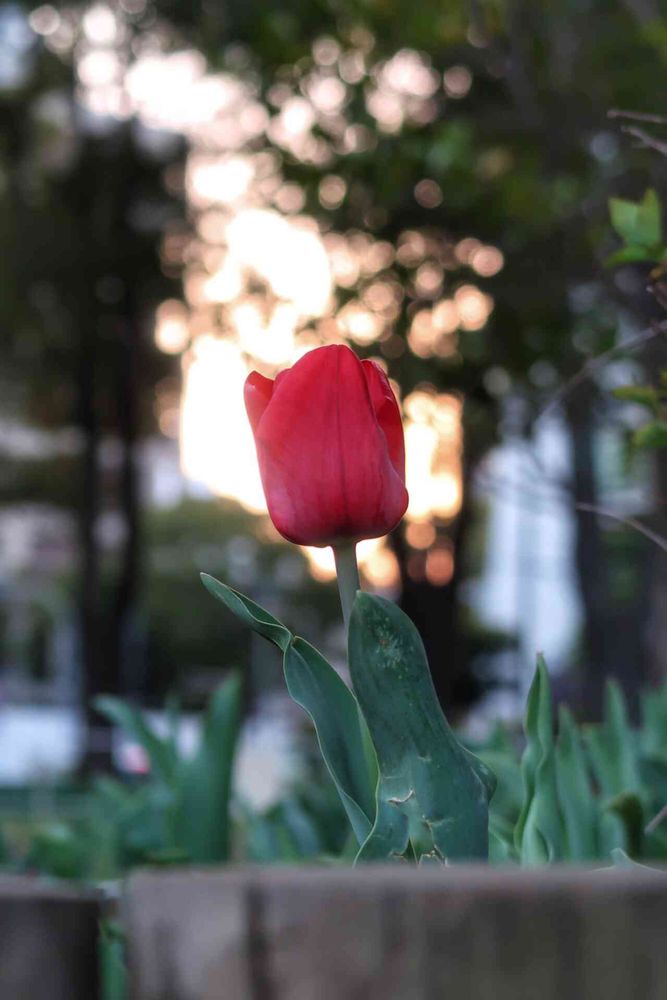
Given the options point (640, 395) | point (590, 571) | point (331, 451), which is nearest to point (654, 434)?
point (640, 395)

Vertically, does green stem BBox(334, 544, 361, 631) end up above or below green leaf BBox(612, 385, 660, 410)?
below

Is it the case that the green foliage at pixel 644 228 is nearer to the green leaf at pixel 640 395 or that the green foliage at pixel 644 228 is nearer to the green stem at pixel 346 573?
the green leaf at pixel 640 395

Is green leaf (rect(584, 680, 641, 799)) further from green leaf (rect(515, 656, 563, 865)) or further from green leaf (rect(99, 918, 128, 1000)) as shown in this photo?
green leaf (rect(99, 918, 128, 1000))

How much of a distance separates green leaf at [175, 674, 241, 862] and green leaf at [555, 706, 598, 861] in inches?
24.0

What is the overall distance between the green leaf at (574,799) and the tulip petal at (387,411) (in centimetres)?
51

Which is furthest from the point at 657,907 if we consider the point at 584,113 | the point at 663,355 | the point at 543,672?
the point at 584,113

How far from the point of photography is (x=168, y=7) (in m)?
12.0

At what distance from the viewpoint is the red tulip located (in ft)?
3.32

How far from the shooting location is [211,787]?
2.11m

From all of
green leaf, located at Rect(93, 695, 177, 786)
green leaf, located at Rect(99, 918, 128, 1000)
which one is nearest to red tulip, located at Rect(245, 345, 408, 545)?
green leaf, located at Rect(99, 918, 128, 1000)

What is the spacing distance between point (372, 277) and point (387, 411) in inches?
198

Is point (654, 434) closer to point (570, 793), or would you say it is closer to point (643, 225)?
point (643, 225)

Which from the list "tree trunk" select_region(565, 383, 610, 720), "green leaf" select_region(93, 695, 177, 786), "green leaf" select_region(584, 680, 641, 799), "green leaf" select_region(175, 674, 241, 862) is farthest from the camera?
"tree trunk" select_region(565, 383, 610, 720)

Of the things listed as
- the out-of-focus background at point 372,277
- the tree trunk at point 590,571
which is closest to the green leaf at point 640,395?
the out-of-focus background at point 372,277
